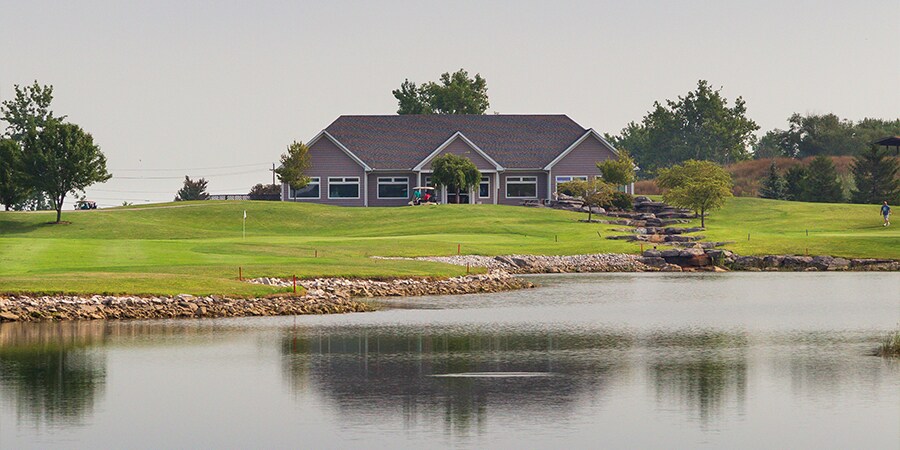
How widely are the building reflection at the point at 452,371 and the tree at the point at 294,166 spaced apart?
2731 inches

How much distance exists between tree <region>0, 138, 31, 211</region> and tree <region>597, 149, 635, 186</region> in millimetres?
46184

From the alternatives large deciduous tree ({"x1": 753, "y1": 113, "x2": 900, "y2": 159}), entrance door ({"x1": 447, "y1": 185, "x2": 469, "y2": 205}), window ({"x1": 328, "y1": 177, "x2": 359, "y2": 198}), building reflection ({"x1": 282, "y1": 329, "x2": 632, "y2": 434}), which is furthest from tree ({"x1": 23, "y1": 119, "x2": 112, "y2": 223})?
large deciduous tree ({"x1": 753, "y1": 113, "x2": 900, "y2": 159})

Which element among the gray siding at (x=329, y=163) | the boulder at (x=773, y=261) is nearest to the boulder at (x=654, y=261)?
the boulder at (x=773, y=261)

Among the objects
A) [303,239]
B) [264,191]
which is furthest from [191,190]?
[303,239]

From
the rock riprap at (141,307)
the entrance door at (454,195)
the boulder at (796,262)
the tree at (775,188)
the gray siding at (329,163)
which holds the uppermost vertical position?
the gray siding at (329,163)

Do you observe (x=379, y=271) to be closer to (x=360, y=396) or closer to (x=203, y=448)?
(x=360, y=396)

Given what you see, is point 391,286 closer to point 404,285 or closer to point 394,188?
point 404,285

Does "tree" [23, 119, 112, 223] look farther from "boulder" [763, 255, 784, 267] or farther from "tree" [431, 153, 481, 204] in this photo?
"boulder" [763, 255, 784, 267]

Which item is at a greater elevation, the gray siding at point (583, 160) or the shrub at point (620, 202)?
the gray siding at point (583, 160)

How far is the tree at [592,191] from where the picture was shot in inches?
3829

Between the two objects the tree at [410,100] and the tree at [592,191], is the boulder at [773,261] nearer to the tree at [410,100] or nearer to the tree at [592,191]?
the tree at [592,191]

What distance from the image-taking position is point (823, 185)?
12181cm

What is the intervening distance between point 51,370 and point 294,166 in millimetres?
77903

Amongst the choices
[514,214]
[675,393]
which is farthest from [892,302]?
[514,214]
